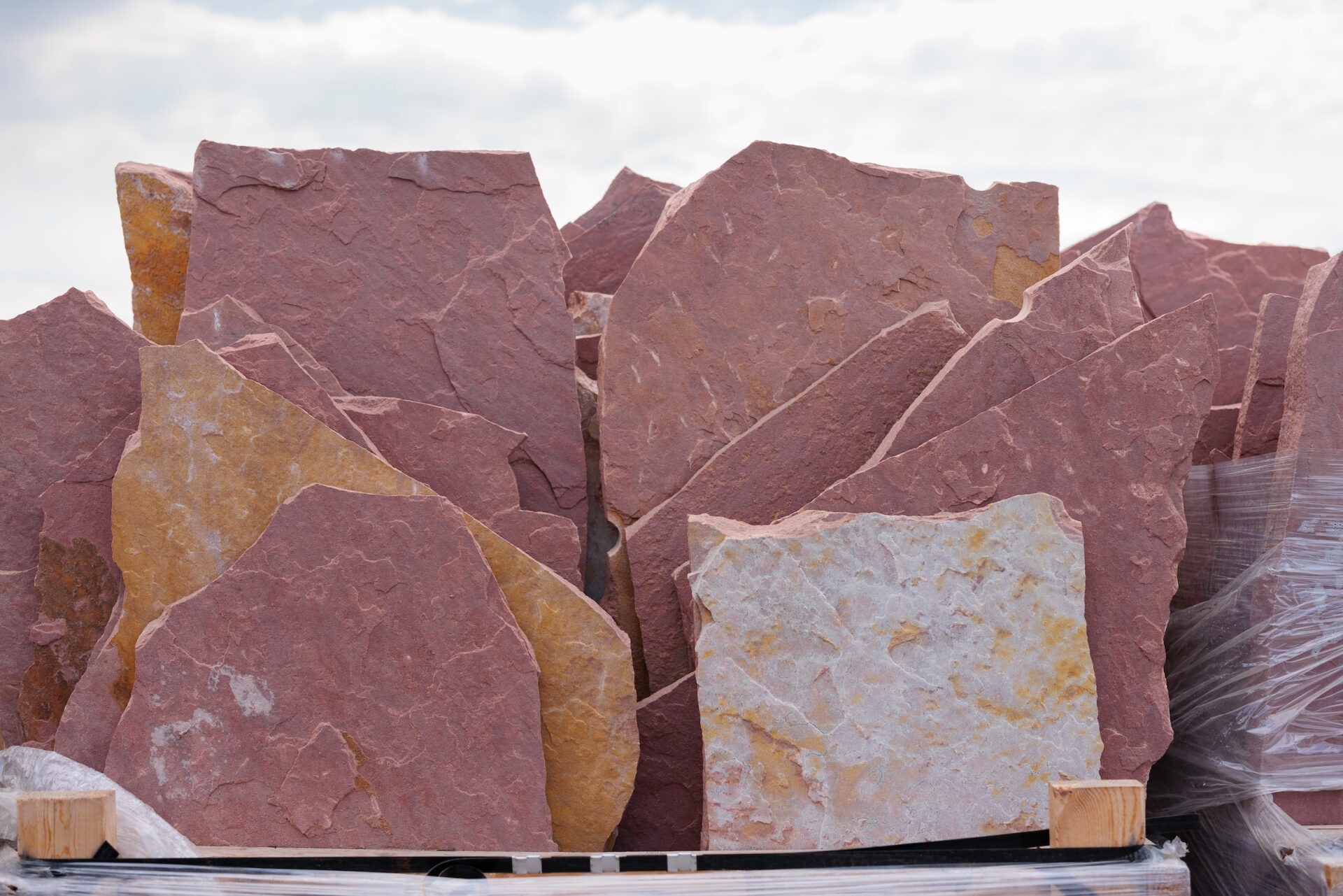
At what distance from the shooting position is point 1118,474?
8.04 ft

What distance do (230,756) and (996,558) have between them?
5.17 feet

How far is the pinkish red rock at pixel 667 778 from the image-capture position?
8.54 feet

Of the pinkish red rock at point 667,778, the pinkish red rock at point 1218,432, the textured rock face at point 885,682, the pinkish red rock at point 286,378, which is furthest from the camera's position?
the pinkish red rock at point 1218,432

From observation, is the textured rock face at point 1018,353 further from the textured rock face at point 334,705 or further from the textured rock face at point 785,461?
the textured rock face at point 334,705

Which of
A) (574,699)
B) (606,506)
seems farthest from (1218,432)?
(574,699)

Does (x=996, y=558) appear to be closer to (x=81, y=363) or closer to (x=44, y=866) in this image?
(x=44, y=866)

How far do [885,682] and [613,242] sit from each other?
93.9 inches

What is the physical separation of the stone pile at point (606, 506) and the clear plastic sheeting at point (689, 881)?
0.64m

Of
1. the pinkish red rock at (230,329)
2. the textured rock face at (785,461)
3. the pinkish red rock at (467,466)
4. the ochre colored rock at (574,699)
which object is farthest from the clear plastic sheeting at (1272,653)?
the pinkish red rock at (230,329)

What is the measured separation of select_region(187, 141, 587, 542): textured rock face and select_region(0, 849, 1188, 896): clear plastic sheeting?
4.73 feet

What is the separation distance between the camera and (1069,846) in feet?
5.18

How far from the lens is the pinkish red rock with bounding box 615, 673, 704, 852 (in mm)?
2604

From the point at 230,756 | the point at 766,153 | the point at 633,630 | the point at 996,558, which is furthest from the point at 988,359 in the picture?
the point at 230,756

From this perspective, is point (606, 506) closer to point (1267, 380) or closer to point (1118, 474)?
point (1118, 474)
